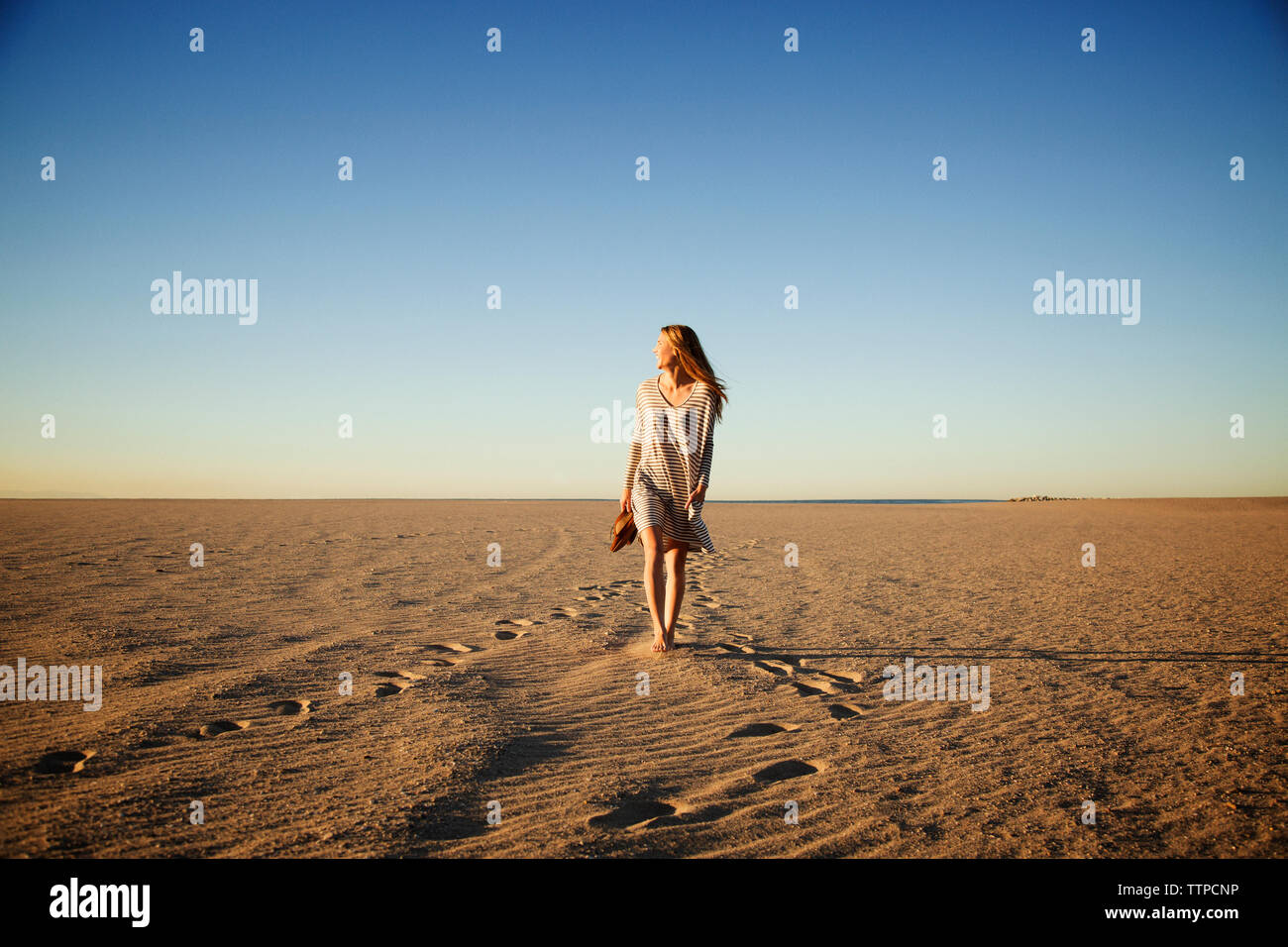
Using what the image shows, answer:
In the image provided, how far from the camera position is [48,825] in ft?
7.64

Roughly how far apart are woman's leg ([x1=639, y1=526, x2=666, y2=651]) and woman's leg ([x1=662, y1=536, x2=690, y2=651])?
50 mm

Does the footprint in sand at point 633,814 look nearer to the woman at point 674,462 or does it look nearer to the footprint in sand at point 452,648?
the woman at point 674,462

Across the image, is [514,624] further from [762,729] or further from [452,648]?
[762,729]

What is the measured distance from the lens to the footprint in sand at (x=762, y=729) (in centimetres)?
346

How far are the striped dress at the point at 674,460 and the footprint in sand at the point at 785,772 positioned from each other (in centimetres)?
216

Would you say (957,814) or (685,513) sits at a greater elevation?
(685,513)

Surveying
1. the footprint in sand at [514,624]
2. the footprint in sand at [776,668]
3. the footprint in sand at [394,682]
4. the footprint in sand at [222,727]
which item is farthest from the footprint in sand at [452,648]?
the footprint in sand at [776,668]

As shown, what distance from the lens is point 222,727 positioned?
335 cm

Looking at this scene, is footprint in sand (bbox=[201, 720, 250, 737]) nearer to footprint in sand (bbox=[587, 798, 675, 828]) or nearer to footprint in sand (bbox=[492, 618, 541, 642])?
footprint in sand (bbox=[587, 798, 675, 828])

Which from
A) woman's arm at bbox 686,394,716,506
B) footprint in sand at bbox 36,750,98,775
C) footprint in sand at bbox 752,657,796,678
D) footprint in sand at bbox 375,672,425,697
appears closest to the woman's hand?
woman's arm at bbox 686,394,716,506

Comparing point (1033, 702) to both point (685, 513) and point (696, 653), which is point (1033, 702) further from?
point (685, 513)
